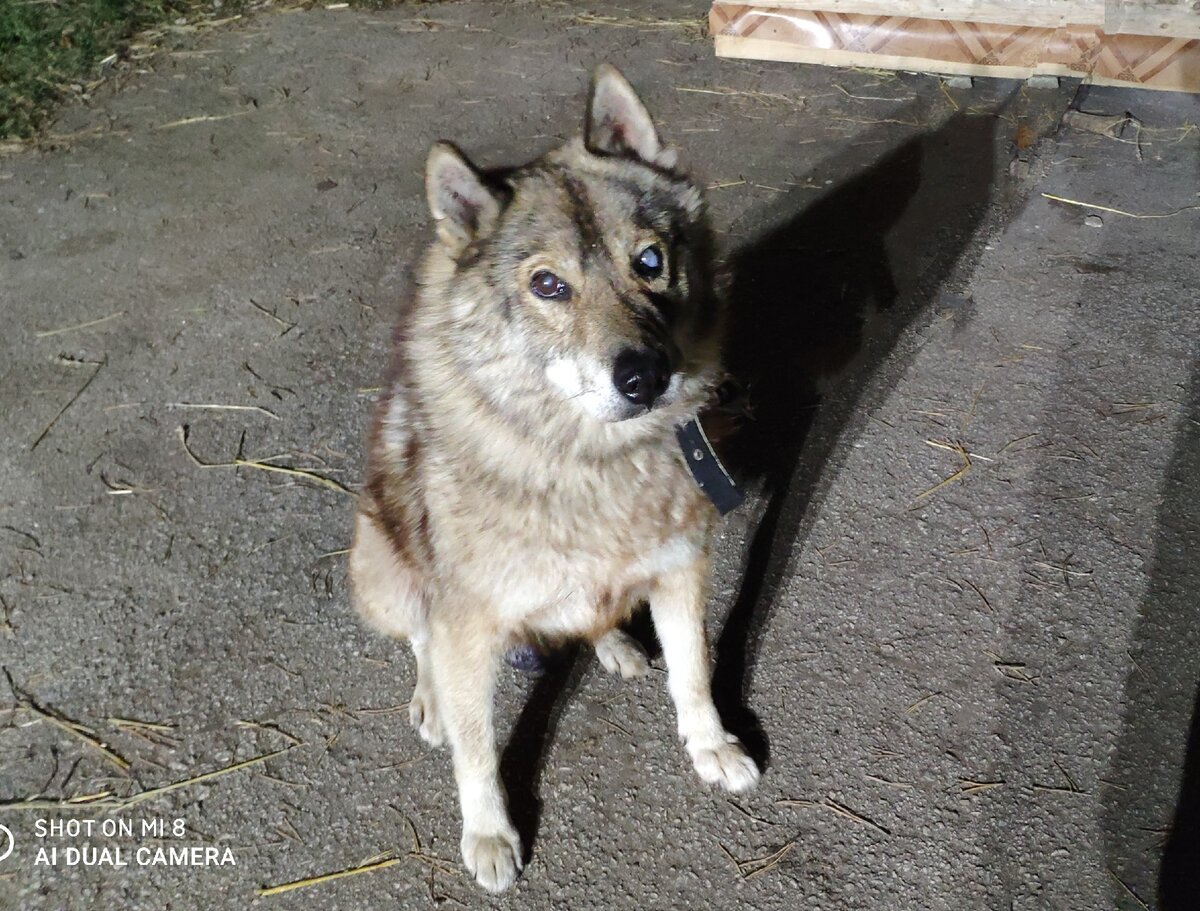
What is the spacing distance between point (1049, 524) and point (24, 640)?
368 centimetres

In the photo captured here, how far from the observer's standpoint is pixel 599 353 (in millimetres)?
2146

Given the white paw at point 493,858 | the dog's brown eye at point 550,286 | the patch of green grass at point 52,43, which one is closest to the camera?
the dog's brown eye at point 550,286

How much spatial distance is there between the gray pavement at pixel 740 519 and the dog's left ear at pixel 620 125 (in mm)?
410

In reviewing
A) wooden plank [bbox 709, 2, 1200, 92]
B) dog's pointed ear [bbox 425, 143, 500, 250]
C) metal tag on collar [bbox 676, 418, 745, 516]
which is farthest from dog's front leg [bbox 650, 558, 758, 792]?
wooden plank [bbox 709, 2, 1200, 92]

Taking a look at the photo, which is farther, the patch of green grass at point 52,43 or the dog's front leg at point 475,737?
the patch of green grass at point 52,43

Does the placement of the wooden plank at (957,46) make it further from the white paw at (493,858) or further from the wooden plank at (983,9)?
the white paw at (493,858)

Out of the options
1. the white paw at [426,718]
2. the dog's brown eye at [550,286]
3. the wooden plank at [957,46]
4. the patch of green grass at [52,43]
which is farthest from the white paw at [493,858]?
the patch of green grass at [52,43]

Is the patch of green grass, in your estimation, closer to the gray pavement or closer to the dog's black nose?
the gray pavement

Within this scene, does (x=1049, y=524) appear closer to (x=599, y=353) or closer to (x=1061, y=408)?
(x=1061, y=408)

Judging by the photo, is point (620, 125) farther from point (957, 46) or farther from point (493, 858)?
point (957, 46)

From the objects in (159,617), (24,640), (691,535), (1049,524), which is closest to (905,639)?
(1049,524)

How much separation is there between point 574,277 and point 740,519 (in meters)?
1.55

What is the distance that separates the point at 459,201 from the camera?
7.45 ft

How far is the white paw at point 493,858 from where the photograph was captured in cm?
251
